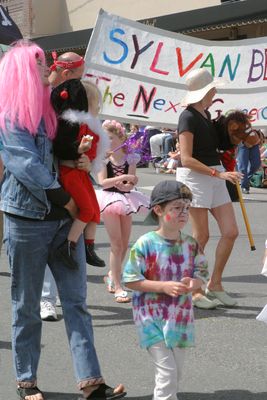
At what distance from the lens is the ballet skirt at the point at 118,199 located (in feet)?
20.1

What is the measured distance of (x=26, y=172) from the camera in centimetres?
358

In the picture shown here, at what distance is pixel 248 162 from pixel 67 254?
12041 mm

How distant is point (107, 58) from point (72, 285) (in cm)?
309

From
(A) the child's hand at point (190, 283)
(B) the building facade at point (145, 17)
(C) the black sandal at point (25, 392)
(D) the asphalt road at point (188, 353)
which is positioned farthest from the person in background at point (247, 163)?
(A) the child's hand at point (190, 283)

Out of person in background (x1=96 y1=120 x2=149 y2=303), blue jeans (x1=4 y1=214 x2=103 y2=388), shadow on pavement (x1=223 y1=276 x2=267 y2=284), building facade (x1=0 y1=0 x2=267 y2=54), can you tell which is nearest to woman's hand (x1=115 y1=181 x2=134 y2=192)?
person in background (x1=96 y1=120 x2=149 y2=303)

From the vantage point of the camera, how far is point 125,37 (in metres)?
6.54

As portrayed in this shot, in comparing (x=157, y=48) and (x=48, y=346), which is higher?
(x=157, y=48)

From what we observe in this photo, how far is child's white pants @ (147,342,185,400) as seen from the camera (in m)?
3.54

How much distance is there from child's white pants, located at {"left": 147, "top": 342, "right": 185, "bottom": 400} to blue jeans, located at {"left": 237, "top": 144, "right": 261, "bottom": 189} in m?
11.7

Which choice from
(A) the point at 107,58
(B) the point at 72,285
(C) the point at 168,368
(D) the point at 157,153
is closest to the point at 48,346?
(B) the point at 72,285

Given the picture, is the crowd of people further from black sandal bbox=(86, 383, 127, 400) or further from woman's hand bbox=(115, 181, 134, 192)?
woman's hand bbox=(115, 181, 134, 192)

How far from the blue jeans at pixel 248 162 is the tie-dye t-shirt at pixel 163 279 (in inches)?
453

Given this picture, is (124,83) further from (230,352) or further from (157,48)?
(230,352)

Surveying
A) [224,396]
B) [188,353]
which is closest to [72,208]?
[224,396]
